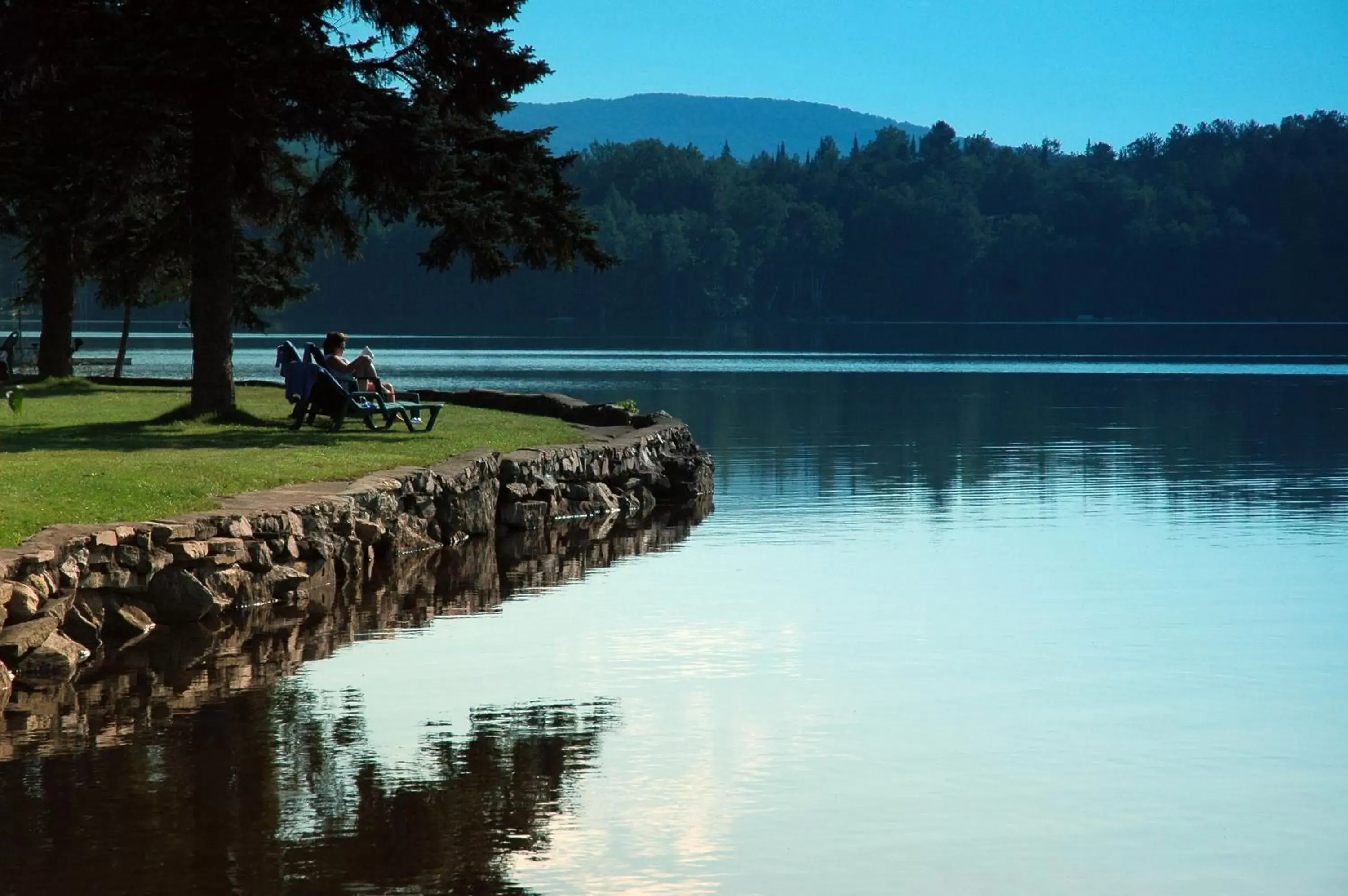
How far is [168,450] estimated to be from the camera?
1995cm

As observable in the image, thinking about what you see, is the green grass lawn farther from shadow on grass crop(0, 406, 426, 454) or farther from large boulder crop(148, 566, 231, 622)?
large boulder crop(148, 566, 231, 622)

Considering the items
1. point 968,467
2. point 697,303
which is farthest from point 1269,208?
point 968,467

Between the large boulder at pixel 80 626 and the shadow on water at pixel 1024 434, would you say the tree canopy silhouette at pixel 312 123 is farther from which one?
the large boulder at pixel 80 626

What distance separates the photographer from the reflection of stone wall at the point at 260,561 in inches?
476

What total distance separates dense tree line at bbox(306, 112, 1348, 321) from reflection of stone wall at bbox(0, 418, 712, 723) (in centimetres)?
14796

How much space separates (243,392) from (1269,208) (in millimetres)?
162498

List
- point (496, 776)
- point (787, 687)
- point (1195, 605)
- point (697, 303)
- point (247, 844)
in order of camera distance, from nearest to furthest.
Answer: point (247, 844), point (496, 776), point (787, 687), point (1195, 605), point (697, 303)

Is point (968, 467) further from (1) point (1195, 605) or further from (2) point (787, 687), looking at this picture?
(2) point (787, 687)

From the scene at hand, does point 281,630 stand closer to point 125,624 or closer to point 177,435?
point 125,624

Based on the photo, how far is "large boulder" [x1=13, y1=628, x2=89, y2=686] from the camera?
38.6ft

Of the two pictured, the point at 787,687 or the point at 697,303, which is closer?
the point at 787,687

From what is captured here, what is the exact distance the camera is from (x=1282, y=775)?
9.62 meters

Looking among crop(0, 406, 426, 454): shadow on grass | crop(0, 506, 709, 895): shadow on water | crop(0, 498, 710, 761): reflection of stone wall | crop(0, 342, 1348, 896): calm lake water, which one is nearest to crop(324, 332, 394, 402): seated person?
crop(0, 406, 426, 454): shadow on grass

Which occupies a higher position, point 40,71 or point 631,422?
point 40,71
